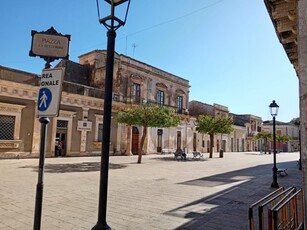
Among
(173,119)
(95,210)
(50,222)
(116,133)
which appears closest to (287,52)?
(95,210)

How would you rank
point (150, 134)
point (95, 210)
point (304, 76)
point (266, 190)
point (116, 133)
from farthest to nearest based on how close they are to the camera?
point (150, 134) → point (116, 133) → point (266, 190) → point (95, 210) → point (304, 76)

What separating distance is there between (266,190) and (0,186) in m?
8.41

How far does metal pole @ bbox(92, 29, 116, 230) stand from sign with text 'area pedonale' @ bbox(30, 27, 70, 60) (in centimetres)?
66

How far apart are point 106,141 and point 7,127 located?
55.2 feet

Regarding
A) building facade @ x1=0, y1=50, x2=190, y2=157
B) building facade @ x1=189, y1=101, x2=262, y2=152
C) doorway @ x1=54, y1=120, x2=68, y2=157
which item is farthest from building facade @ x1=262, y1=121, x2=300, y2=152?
doorway @ x1=54, y1=120, x2=68, y2=157

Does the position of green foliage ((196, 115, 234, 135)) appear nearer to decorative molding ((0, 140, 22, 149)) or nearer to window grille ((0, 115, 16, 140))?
decorative molding ((0, 140, 22, 149))

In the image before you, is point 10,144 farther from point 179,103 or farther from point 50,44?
point 179,103

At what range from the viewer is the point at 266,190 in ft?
28.5

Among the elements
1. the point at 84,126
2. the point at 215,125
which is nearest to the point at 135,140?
the point at 84,126

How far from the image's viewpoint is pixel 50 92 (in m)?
3.34

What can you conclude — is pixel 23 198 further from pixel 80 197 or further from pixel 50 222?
pixel 50 222

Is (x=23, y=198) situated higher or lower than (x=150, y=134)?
lower

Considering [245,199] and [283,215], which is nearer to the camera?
[283,215]

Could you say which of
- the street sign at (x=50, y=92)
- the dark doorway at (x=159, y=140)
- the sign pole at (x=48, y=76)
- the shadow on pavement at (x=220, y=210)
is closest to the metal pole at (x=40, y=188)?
the sign pole at (x=48, y=76)
